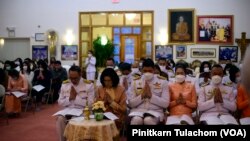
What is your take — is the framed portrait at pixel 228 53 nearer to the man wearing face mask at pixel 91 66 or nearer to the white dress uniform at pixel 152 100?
the man wearing face mask at pixel 91 66

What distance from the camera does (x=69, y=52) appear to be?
1798 cm

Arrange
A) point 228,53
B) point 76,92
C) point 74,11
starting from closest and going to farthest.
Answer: point 76,92 → point 228,53 → point 74,11

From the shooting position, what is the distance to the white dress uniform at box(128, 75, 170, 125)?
5.46 m

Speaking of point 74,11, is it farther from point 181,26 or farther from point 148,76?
point 148,76

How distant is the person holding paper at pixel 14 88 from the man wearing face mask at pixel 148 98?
4.08m

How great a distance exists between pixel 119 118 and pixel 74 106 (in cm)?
75

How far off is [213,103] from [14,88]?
555 centimetres

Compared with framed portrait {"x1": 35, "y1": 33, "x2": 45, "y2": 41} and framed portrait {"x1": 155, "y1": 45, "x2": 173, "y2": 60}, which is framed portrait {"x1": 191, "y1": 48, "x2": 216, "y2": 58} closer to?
framed portrait {"x1": 155, "y1": 45, "x2": 173, "y2": 60}

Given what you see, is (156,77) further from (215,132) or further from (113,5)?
(113,5)

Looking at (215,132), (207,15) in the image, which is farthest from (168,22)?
(215,132)

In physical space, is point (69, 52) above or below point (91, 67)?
above

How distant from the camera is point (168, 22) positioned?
17.3 meters

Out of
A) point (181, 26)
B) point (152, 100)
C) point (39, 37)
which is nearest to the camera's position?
point (152, 100)

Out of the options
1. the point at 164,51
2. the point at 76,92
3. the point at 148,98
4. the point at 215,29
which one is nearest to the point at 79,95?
the point at 76,92
